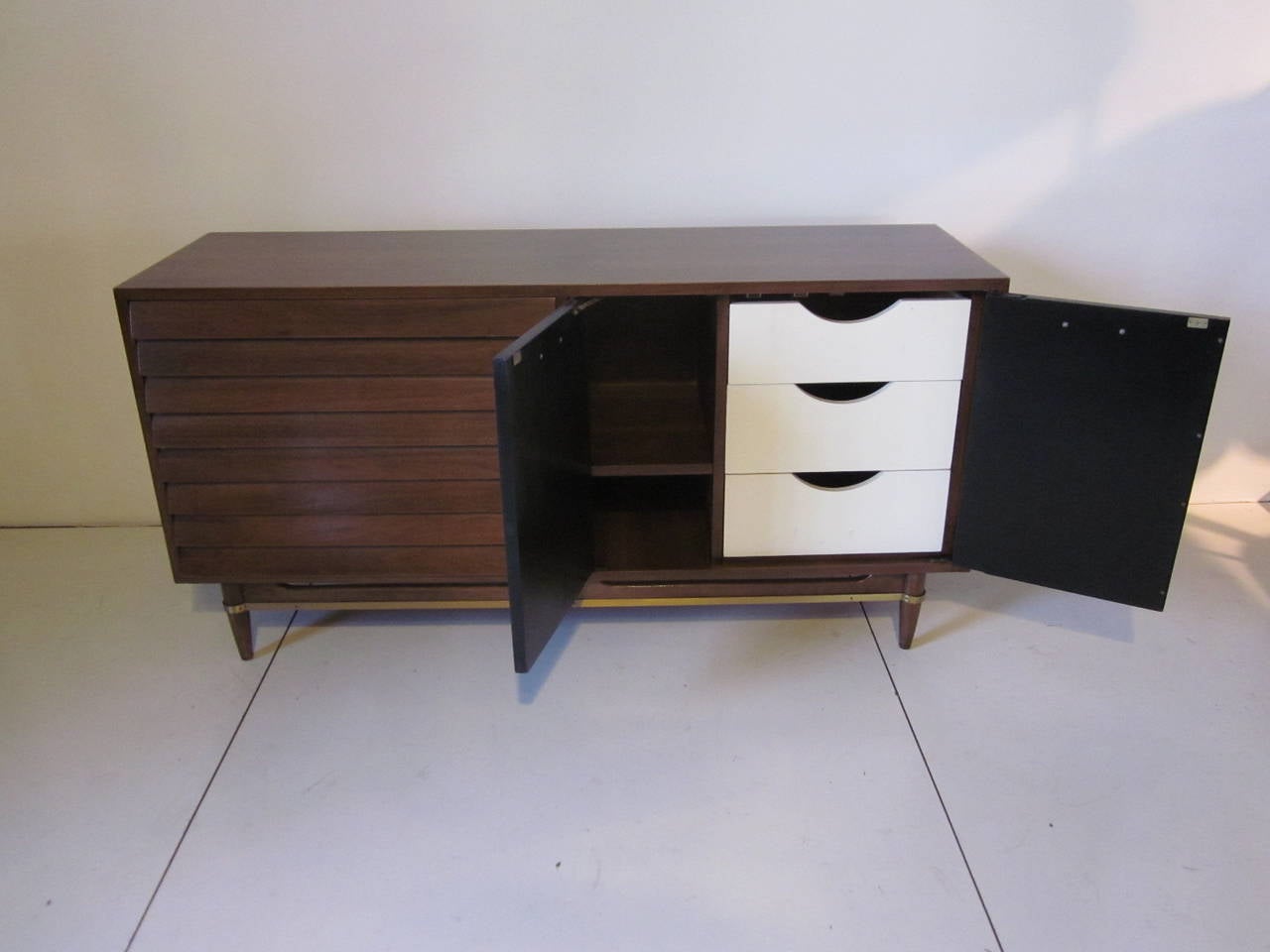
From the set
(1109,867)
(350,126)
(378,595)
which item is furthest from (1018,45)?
(378,595)

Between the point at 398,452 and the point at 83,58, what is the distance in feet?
3.18

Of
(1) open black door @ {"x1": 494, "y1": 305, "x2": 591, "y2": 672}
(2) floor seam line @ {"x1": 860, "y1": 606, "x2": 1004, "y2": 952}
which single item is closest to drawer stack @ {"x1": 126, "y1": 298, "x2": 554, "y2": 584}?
(1) open black door @ {"x1": 494, "y1": 305, "x2": 591, "y2": 672}

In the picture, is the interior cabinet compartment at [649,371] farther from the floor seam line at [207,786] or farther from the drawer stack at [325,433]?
the floor seam line at [207,786]

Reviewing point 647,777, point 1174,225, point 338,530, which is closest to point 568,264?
point 338,530

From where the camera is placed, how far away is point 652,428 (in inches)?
66.3

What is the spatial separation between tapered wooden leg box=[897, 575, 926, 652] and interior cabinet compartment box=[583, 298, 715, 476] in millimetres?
413

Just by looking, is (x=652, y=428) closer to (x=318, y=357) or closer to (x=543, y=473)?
(x=543, y=473)

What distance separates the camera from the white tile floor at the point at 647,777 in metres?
1.23

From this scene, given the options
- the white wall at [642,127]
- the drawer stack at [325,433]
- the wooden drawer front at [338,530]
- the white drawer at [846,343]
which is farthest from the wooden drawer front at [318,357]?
the white wall at [642,127]

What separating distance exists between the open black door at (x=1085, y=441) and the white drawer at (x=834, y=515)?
6 centimetres

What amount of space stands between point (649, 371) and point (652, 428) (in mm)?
193

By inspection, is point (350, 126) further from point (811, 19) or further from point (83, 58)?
point (811, 19)

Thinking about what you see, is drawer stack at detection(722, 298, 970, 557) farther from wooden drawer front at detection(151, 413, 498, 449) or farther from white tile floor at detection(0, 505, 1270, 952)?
wooden drawer front at detection(151, 413, 498, 449)

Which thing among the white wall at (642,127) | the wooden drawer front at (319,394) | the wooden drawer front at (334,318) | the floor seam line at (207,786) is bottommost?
the floor seam line at (207,786)
